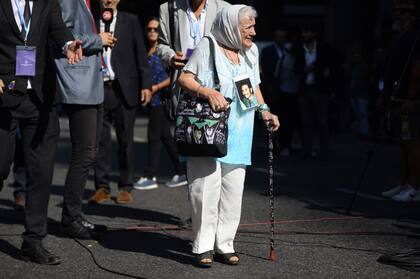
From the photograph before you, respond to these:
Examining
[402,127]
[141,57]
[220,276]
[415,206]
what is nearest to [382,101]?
[402,127]

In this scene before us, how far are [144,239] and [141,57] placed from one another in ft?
7.84

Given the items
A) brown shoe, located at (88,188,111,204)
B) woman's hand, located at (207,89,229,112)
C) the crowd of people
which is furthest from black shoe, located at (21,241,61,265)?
brown shoe, located at (88,188,111,204)

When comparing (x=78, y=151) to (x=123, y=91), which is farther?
(x=123, y=91)

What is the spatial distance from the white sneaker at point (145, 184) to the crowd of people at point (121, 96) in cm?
1

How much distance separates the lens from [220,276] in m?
6.47

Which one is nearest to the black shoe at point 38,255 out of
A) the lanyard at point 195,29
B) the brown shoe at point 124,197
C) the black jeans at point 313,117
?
the lanyard at point 195,29

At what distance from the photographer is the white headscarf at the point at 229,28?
6.66 m

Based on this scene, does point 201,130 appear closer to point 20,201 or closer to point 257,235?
point 257,235

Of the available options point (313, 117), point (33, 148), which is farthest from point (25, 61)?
point (313, 117)

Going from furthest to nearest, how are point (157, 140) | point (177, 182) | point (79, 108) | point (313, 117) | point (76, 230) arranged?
point (313, 117)
point (157, 140)
point (177, 182)
point (79, 108)
point (76, 230)

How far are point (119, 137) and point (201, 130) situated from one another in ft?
12.0

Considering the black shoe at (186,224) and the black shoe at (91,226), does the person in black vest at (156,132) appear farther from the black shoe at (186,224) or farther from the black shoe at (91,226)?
the black shoe at (91,226)

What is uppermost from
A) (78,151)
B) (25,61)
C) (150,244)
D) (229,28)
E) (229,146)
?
(229,28)

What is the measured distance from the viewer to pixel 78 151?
26.1 feet
